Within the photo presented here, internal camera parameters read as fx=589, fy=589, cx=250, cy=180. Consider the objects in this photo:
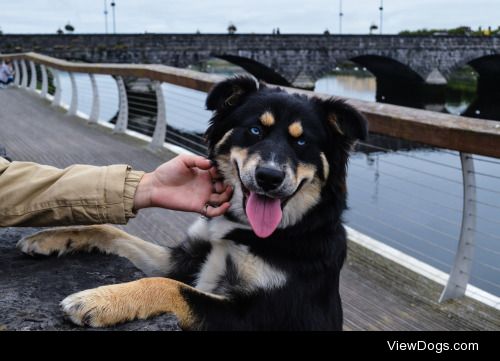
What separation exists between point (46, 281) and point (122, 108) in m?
7.02

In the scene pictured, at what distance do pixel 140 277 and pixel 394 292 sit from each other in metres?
1.99

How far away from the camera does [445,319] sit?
10.3 ft

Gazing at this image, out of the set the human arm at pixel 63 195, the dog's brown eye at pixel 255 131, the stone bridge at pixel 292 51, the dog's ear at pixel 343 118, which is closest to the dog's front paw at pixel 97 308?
the human arm at pixel 63 195

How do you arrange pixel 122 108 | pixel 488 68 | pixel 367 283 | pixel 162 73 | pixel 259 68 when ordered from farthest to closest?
pixel 488 68, pixel 259 68, pixel 122 108, pixel 162 73, pixel 367 283

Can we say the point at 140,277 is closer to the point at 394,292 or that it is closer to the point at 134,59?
the point at 394,292

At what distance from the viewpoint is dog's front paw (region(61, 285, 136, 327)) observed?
1.35 m

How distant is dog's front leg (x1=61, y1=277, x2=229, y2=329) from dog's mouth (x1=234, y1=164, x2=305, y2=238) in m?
0.30

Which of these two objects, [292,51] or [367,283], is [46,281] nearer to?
[367,283]

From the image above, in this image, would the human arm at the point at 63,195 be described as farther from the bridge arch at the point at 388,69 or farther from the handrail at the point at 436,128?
the bridge arch at the point at 388,69

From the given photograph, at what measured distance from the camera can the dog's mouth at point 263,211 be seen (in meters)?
2.08

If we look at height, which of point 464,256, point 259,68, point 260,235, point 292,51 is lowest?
point 464,256

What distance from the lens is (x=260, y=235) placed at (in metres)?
2.06

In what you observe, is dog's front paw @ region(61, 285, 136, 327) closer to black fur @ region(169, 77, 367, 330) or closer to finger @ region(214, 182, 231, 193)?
black fur @ region(169, 77, 367, 330)

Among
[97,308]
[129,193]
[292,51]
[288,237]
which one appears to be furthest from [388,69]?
[97,308]
